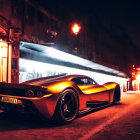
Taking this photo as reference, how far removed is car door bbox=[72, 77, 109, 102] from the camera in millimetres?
5511

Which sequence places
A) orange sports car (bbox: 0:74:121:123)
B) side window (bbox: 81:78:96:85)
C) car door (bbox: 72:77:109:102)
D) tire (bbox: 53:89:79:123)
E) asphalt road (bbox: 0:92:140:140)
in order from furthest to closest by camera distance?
side window (bbox: 81:78:96:85), car door (bbox: 72:77:109:102), tire (bbox: 53:89:79:123), orange sports car (bbox: 0:74:121:123), asphalt road (bbox: 0:92:140:140)

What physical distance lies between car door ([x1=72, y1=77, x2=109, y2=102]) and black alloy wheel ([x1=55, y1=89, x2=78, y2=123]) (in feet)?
1.66

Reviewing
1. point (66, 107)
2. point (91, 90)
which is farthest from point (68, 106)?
point (91, 90)

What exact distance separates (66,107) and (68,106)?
0.29 ft

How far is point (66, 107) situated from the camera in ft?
15.9

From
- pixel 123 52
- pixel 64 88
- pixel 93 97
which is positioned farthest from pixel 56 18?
pixel 123 52

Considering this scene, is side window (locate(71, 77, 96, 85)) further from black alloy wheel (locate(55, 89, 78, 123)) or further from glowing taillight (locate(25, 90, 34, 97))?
glowing taillight (locate(25, 90, 34, 97))

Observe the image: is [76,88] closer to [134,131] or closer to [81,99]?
[81,99]

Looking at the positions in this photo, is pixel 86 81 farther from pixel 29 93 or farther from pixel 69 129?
pixel 29 93

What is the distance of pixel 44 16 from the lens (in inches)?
483

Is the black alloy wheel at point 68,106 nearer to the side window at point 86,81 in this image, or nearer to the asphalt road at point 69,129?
the asphalt road at point 69,129

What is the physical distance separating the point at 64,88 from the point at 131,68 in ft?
112

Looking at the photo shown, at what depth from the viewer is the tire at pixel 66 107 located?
4398mm

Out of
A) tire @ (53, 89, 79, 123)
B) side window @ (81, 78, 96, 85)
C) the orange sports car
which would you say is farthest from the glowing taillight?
side window @ (81, 78, 96, 85)
